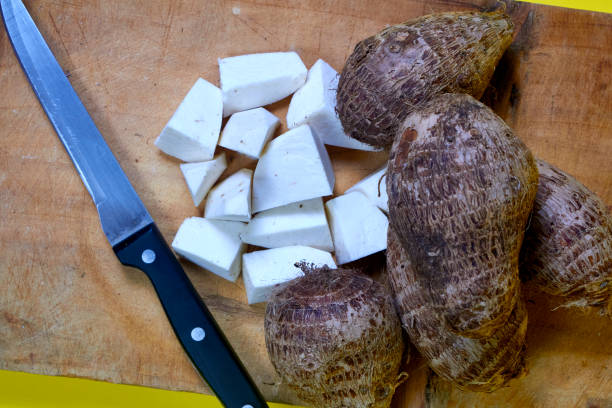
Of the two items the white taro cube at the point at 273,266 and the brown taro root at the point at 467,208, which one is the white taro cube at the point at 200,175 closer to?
the white taro cube at the point at 273,266

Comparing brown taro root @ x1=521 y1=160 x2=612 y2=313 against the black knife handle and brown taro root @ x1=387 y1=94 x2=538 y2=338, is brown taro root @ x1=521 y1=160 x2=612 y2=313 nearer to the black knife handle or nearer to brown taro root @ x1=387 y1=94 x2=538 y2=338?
brown taro root @ x1=387 y1=94 x2=538 y2=338

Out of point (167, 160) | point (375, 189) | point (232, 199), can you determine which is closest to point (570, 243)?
point (375, 189)

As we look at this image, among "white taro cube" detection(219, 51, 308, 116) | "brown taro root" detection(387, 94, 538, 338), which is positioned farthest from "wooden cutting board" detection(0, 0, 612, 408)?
"brown taro root" detection(387, 94, 538, 338)

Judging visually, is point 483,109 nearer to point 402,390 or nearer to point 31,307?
point 402,390

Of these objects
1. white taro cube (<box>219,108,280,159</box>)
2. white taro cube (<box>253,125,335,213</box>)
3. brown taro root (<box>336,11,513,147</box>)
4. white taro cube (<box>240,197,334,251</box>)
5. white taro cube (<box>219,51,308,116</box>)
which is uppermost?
brown taro root (<box>336,11,513,147</box>)

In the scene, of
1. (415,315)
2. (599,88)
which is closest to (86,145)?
(415,315)

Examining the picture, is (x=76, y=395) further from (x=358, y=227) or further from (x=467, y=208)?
(x=467, y=208)
